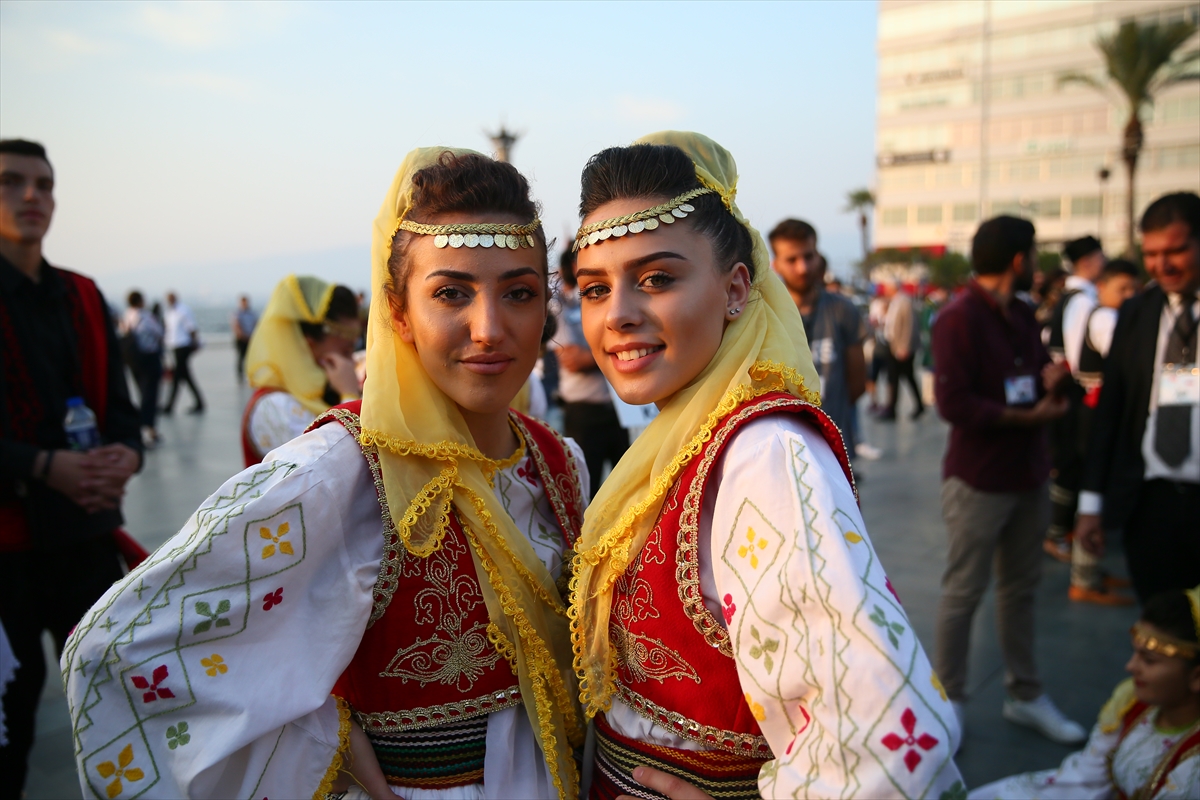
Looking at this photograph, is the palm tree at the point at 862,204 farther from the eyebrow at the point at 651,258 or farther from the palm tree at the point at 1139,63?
the eyebrow at the point at 651,258

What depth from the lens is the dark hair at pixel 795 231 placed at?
4.43 metres

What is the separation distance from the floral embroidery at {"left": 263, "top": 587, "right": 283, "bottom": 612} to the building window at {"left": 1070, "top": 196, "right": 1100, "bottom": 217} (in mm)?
55370

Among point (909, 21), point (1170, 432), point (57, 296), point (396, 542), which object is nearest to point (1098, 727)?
point (1170, 432)

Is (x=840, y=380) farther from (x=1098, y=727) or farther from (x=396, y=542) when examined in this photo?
(x=396, y=542)

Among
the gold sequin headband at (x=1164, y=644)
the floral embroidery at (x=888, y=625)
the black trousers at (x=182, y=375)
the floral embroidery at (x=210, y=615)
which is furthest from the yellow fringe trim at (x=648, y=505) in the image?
the black trousers at (x=182, y=375)

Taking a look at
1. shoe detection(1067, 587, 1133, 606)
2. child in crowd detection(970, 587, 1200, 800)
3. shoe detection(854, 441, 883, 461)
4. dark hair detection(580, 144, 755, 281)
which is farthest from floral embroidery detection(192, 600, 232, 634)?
shoe detection(854, 441, 883, 461)

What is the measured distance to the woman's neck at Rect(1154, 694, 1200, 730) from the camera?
8.56 ft

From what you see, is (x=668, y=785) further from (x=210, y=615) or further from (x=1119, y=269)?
(x=1119, y=269)

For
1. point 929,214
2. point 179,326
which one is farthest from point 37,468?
point 929,214

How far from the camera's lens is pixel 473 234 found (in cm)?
164

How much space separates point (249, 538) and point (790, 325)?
1.12 metres

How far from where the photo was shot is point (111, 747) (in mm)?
1364

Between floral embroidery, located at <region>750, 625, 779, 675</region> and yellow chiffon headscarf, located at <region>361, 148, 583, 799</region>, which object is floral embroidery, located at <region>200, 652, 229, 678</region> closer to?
yellow chiffon headscarf, located at <region>361, 148, 583, 799</region>

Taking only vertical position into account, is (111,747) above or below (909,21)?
below
